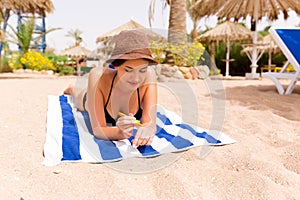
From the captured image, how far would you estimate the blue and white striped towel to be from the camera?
4.93 ft

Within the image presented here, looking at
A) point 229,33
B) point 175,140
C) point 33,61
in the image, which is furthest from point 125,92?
point 33,61

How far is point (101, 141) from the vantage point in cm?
170

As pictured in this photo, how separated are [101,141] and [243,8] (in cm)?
980

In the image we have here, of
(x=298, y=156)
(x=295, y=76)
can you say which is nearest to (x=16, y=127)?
(x=298, y=156)

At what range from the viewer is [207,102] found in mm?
3328

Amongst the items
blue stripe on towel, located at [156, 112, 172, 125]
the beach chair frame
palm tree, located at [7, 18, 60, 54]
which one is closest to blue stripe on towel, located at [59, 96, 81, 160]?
blue stripe on towel, located at [156, 112, 172, 125]

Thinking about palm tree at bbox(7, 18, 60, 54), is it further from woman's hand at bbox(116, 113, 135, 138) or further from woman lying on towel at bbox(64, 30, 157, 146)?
woman's hand at bbox(116, 113, 135, 138)

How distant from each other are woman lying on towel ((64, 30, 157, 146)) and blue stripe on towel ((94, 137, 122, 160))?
0.10 feet

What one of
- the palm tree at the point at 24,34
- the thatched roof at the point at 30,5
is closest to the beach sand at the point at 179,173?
the thatched roof at the point at 30,5

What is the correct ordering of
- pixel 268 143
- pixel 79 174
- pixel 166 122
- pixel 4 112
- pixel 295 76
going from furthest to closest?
pixel 295 76
pixel 4 112
pixel 166 122
pixel 268 143
pixel 79 174

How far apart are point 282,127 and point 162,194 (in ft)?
4.73

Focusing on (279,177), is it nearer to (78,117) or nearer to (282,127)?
(282,127)

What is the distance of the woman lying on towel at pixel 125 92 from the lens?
1445 millimetres

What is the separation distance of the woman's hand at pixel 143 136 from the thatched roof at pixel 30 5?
845 cm
